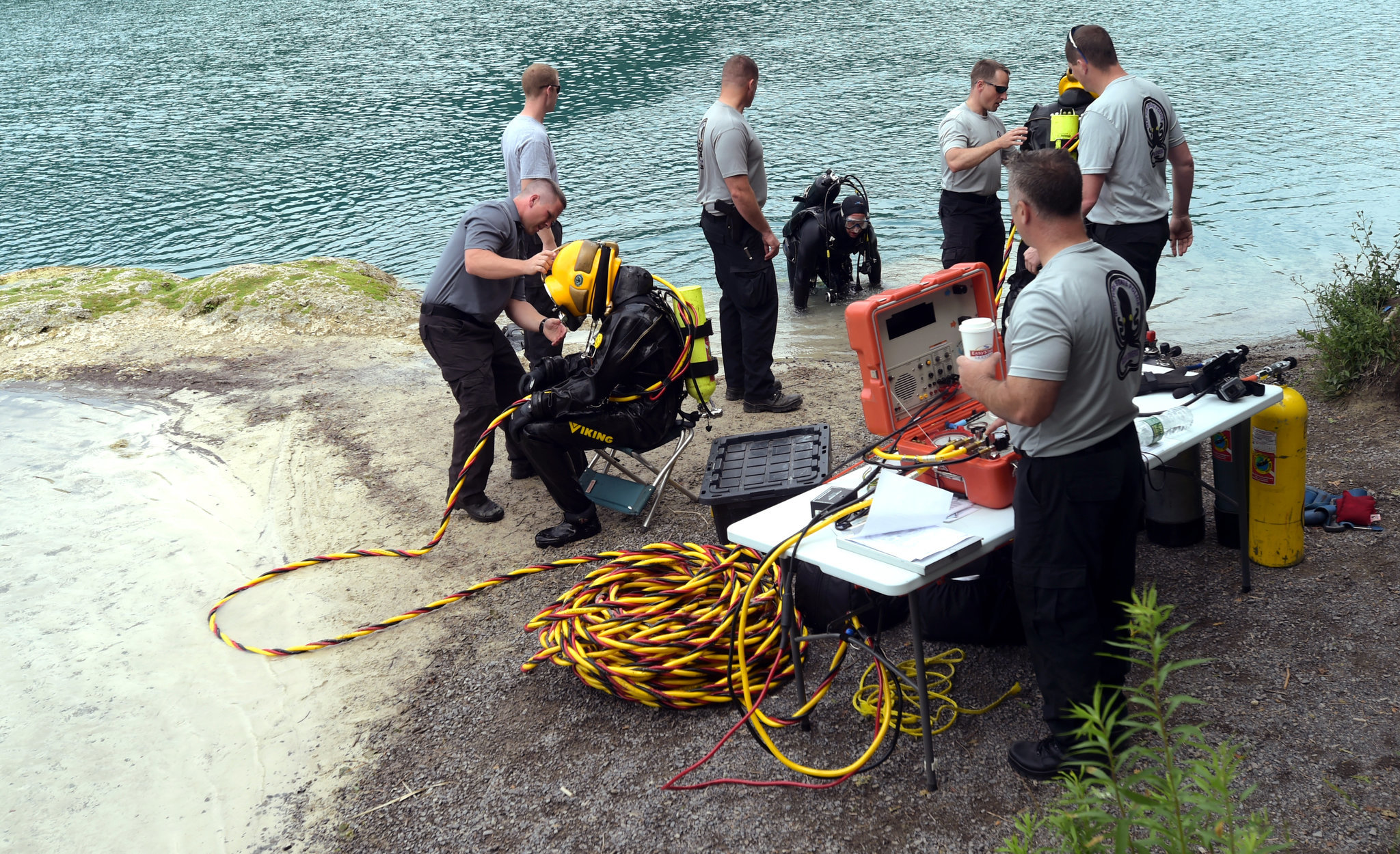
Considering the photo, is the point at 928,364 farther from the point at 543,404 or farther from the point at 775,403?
the point at 775,403

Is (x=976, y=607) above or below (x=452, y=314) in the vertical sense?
below

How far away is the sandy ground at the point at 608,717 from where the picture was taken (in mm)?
2896

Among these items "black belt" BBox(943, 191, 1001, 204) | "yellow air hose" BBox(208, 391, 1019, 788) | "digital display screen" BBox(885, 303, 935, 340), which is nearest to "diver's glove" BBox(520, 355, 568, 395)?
"yellow air hose" BBox(208, 391, 1019, 788)

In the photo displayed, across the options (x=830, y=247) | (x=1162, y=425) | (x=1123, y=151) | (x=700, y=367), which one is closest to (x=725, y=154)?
(x=700, y=367)

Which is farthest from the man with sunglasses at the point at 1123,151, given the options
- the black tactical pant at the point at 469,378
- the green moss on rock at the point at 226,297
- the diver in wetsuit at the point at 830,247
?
the green moss on rock at the point at 226,297

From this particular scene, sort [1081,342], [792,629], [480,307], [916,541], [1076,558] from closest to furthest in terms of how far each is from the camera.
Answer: [1081,342] → [1076,558] → [916,541] → [792,629] → [480,307]

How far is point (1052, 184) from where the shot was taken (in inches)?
102

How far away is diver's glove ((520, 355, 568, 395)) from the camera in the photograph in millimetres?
4730

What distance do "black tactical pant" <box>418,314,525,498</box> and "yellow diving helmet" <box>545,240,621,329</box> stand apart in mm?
731

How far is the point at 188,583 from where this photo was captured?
15.9 ft

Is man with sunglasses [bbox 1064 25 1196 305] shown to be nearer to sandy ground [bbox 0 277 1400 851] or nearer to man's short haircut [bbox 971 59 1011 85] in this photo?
man's short haircut [bbox 971 59 1011 85]

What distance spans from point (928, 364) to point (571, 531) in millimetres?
2302

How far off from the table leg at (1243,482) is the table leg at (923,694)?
1575 mm

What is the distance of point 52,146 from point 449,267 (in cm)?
2257
